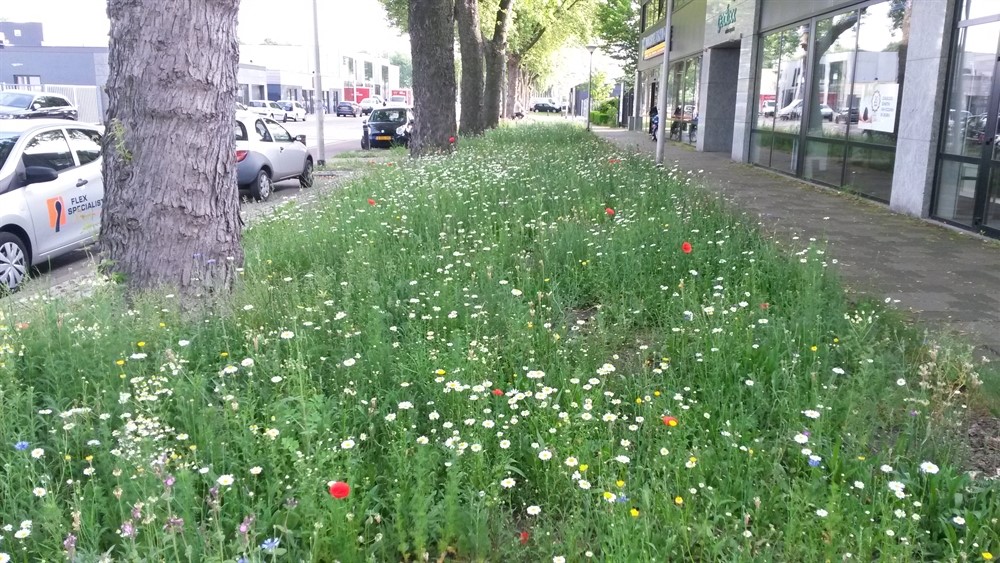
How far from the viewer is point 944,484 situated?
3.08 m

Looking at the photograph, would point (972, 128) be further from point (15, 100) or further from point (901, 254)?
point (15, 100)

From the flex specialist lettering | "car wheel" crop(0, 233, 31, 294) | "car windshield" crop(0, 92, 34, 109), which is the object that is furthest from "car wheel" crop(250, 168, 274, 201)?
"car windshield" crop(0, 92, 34, 109)

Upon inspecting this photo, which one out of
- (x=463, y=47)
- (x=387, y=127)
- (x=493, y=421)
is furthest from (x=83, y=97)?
(x=493, y=421)

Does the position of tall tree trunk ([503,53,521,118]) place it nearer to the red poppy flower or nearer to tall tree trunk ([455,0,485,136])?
tall tree trunk ([455,0,485,136])

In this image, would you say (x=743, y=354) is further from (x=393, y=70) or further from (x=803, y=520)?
(x=393, y=70)

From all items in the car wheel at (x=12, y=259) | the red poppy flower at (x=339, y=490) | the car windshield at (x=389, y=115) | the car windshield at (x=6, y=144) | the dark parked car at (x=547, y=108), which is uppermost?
the dark parked car at (x=547, y=108)

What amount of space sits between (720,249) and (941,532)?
3.56 metres

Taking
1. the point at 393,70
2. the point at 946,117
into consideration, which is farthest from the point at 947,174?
the point at 393,70

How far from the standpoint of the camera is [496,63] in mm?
28547

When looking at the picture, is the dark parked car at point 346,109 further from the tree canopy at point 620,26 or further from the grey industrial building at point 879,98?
the grey industrial building at point 879,98

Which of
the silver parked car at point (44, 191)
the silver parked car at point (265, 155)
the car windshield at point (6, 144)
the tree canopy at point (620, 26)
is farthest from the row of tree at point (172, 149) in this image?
the tree canopy at point (620, 26)

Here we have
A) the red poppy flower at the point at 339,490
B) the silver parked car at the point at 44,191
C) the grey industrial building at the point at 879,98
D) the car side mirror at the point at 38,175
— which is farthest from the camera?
the grey industrial building at the point at 879,98

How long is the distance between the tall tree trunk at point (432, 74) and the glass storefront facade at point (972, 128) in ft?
29.7

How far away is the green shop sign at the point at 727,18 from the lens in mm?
21047
